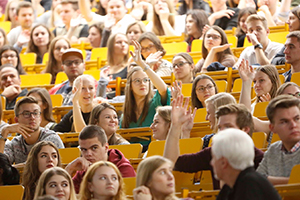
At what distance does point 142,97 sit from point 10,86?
1.88 metres

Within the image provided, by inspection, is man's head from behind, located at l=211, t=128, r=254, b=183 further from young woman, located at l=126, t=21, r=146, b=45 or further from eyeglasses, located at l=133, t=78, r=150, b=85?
young woman, located at l=126, t=21, r=146, b=45

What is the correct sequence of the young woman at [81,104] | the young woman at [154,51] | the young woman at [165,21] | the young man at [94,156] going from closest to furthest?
1. the young man at [94,156]
2. the young woman at [81,104]
3. the young woman at [154,51]
4. the young woman at [165,21]

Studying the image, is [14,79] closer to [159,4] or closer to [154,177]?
[159,4]

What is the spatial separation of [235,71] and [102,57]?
2.43 m

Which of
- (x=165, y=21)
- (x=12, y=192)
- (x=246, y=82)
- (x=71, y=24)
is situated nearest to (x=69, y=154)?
(x=12, y=192)

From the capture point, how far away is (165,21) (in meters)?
8.16

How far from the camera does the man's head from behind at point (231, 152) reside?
8.73ft

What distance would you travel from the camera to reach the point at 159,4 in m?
7.89

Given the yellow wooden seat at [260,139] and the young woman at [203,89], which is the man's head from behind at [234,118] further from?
the young woman at [203,89]

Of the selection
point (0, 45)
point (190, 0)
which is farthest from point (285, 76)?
point (0, 45)

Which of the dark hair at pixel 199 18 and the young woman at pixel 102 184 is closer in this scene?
the young woman at pixel 102 184

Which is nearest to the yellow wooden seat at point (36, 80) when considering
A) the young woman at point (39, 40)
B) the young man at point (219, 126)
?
the young woman at point (39, 40)

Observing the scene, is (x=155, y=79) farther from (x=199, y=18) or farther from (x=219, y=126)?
(x=199, y=18)

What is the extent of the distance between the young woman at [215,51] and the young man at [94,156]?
2.27m
